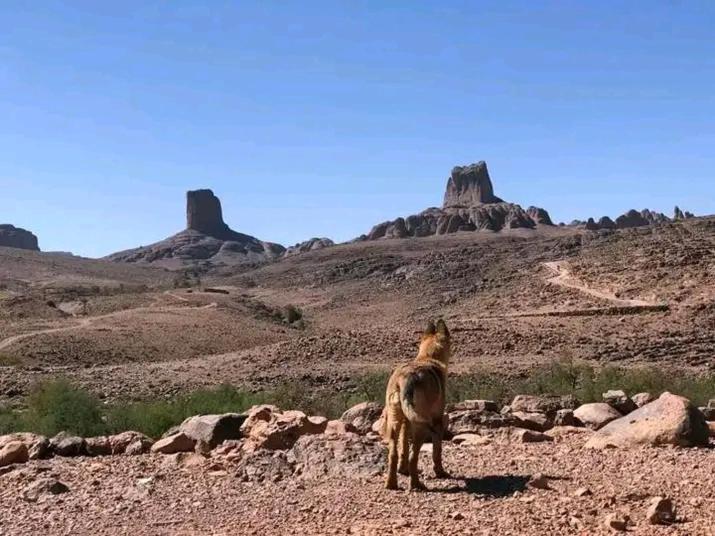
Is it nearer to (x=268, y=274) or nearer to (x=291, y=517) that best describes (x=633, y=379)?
(x=291, y=517)

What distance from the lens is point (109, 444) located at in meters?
11.4

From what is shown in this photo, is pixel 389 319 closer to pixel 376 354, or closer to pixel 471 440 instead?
pixel 376 354

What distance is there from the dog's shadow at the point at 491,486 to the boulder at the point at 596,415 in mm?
3379

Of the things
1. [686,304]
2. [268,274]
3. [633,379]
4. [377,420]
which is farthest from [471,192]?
[377,420]

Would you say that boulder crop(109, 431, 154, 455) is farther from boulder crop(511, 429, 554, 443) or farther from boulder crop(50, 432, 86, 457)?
boulder crop(511, 429, 554, 443)

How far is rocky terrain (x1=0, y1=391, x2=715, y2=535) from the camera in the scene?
7.33 m

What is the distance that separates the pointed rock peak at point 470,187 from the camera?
146 m

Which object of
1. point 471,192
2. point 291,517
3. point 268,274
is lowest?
point 291,517

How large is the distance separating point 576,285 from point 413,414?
43.9 meters

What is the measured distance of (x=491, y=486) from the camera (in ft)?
26.9

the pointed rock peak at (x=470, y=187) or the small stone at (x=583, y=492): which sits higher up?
the pointed rock peak at (x=470, y=187)

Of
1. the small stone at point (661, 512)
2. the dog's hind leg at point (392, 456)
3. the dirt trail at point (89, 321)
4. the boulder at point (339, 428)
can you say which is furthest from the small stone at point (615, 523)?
the dirt trail at point (89, 321)

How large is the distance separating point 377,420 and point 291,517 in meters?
4.18

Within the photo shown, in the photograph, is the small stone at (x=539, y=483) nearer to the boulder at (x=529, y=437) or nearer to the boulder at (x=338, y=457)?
the boulder at (x=338, y=457)
